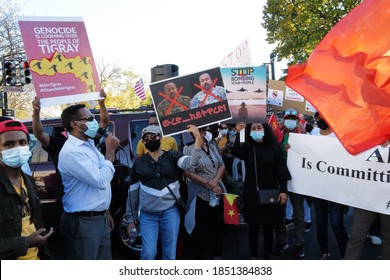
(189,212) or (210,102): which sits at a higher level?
(210,102)

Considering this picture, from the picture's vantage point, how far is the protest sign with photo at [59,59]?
343 cm

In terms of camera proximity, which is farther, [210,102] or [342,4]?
[342,4]

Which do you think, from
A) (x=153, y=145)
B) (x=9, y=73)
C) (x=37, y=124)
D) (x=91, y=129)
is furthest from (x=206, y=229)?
(x=9, y=73)

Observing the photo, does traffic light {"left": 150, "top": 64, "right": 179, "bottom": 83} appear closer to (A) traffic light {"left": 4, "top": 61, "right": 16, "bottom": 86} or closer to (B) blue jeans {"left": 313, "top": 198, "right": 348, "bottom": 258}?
(A) traffic light {"left": 4, "top": 61, "right": 16, "bottom": 86}

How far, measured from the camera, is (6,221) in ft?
7.83

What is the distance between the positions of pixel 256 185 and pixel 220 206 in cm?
53

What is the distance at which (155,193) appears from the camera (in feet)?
12.6

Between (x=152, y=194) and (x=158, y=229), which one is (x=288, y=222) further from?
(x=152, y=194)

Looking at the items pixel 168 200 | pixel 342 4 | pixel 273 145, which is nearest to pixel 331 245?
pixel 273 145

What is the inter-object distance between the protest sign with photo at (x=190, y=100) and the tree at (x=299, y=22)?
15652 millimetres

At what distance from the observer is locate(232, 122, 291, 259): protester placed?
4.61 m

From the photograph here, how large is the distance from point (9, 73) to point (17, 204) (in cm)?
1162

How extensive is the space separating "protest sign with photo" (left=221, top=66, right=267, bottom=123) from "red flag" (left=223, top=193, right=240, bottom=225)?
3.34 feet

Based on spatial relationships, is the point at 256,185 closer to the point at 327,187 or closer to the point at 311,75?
the point at 327,187
